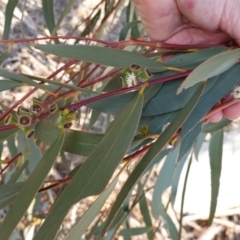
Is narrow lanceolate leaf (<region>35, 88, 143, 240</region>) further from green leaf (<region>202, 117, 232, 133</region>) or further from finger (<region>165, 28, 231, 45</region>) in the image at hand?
green leaf (<region>202, 117, 232, 133</region>)

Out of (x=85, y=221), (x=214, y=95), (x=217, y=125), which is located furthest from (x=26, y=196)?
(x=217, y=125)

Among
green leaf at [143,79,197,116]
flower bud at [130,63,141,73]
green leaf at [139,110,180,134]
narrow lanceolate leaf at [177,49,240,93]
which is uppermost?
flower bud at [130,63,141,73]

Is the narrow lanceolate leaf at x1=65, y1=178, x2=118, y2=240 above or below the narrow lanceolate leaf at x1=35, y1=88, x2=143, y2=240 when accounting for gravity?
below

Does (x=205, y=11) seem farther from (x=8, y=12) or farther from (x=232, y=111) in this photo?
(x=8, y=12)

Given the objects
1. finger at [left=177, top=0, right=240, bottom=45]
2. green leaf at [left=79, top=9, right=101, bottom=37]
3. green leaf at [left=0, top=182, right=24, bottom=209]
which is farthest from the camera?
green leaf at [left=79, top=9, right=101, bottom=37]

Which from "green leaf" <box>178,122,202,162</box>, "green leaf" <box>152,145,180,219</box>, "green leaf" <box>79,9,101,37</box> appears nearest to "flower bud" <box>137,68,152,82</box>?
"green leaf" <box>178,122,202,162</box>

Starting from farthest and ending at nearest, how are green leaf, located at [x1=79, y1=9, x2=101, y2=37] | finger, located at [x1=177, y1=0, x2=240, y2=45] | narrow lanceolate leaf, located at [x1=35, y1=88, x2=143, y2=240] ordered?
green leaf, located at [x1=79, y1=9, x2=101, y2=37], finger, located at [x1=177, y1=0, x2=240, y2=45], narrow lanceolate leaf, located at [x1=35, y1=88, x2=143, y2=240]
